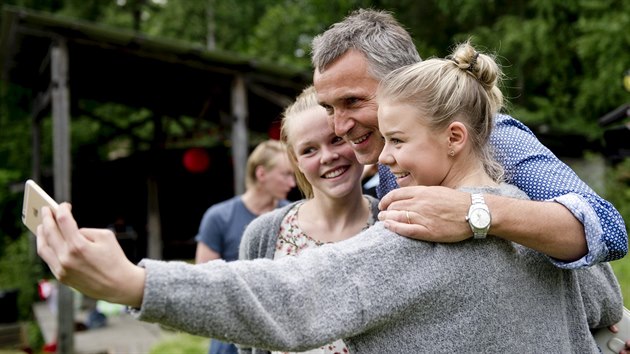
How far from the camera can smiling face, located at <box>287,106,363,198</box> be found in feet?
6.97

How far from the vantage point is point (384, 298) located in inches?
47.1

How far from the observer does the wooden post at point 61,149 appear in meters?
7.86

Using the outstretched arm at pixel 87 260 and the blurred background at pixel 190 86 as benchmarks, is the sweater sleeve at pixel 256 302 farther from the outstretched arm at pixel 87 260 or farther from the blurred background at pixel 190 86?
the blurred background at pixel 190 86

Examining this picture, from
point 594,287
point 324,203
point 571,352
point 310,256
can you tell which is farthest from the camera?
point 324,203

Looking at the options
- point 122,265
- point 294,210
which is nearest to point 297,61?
point 294,210

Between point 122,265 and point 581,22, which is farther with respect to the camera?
point 581,22

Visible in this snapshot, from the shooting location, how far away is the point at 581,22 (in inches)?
517

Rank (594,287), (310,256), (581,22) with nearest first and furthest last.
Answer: (310,256), (594,287), (581,22)

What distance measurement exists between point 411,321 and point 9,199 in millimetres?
17192

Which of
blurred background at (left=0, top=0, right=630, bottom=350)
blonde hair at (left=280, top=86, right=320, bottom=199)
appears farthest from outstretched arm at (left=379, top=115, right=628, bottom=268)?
blurred background at (left=0, top=0, right=630, bottom=350)

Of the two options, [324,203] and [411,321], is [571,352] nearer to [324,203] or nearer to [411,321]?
[411,321]

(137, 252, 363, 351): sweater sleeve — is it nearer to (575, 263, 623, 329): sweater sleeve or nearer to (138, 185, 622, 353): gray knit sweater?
(138, 185, 622, 353): gray knit sweater

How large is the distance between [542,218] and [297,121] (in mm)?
1017

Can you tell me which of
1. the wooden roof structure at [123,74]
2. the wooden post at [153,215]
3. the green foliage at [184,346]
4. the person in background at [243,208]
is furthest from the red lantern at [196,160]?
the person in background at [243,208]
